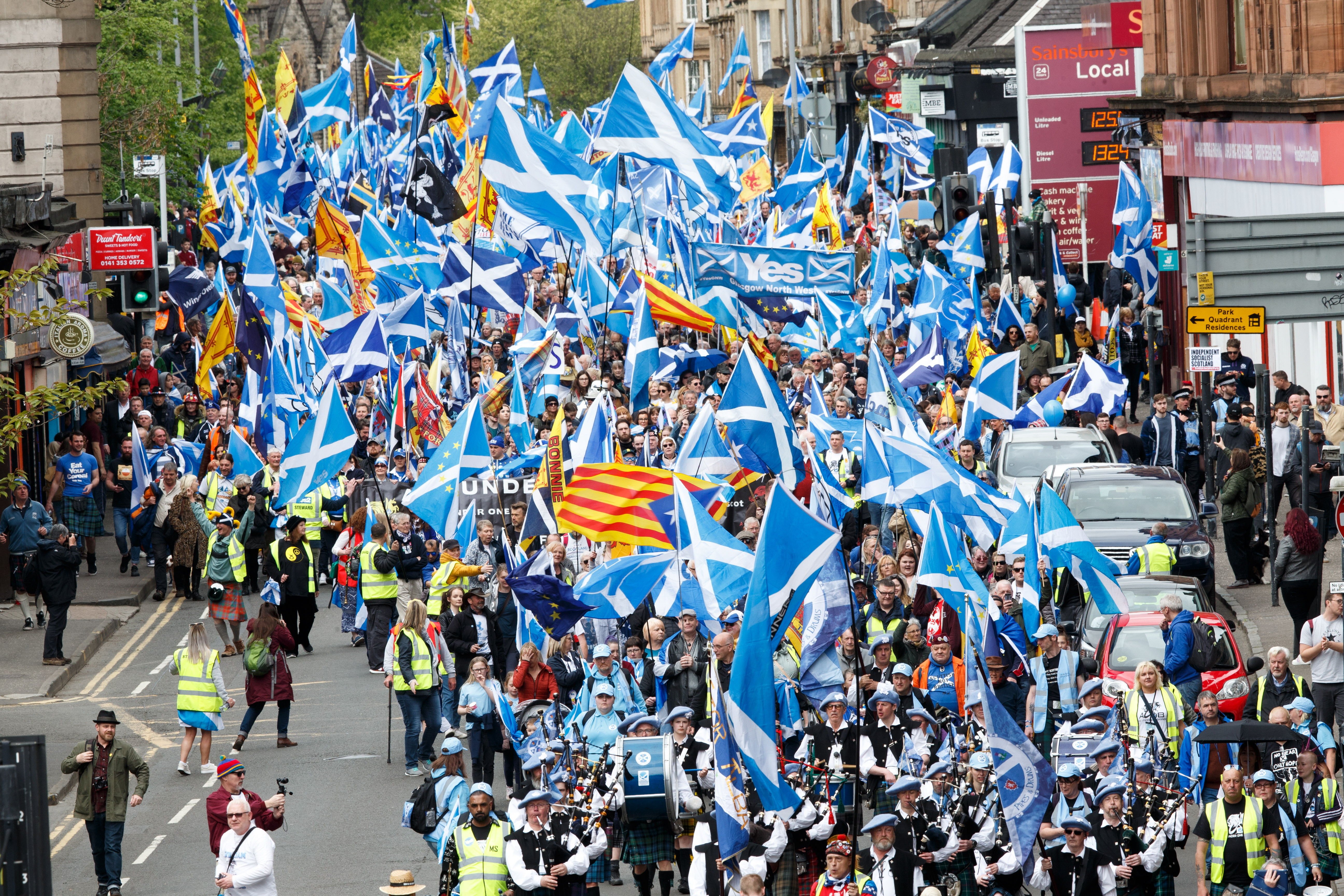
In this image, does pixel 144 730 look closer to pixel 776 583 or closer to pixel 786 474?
pixel 786 474

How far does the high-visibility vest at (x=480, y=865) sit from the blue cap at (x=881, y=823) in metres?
2.19

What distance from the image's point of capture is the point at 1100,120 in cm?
3697

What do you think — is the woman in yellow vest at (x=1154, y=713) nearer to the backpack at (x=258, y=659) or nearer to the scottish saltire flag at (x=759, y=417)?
the scottish saltire flag at (x=759, y=417)

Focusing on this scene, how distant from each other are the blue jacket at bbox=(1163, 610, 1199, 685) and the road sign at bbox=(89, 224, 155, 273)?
19.1 meters

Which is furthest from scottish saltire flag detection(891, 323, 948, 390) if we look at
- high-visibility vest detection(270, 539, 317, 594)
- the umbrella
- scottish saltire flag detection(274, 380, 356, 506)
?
the umbrella

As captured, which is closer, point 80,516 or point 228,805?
point 228,805

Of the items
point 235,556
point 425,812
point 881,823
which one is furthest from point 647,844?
point 235,556

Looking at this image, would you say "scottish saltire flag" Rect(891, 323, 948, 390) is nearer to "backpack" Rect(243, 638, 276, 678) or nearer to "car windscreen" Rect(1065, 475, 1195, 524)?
"car windscreen" Rect(1065, 475, 1195, 524)

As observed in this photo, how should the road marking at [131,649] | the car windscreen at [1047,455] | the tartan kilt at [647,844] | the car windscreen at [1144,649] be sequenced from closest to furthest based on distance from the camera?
1. the tartan kilt at [647,844]
2. the car windscreen at [1144,649]
3. the road marking at [131,649]
4. the car windscreen at [1047,455]

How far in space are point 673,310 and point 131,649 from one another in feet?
23.4

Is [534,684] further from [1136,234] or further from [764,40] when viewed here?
[764,40]

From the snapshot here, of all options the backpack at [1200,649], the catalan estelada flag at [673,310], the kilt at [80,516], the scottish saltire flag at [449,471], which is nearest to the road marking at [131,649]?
the kilt at [80,516]

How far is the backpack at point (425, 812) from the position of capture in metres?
13.5

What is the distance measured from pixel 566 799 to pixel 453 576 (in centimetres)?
556
